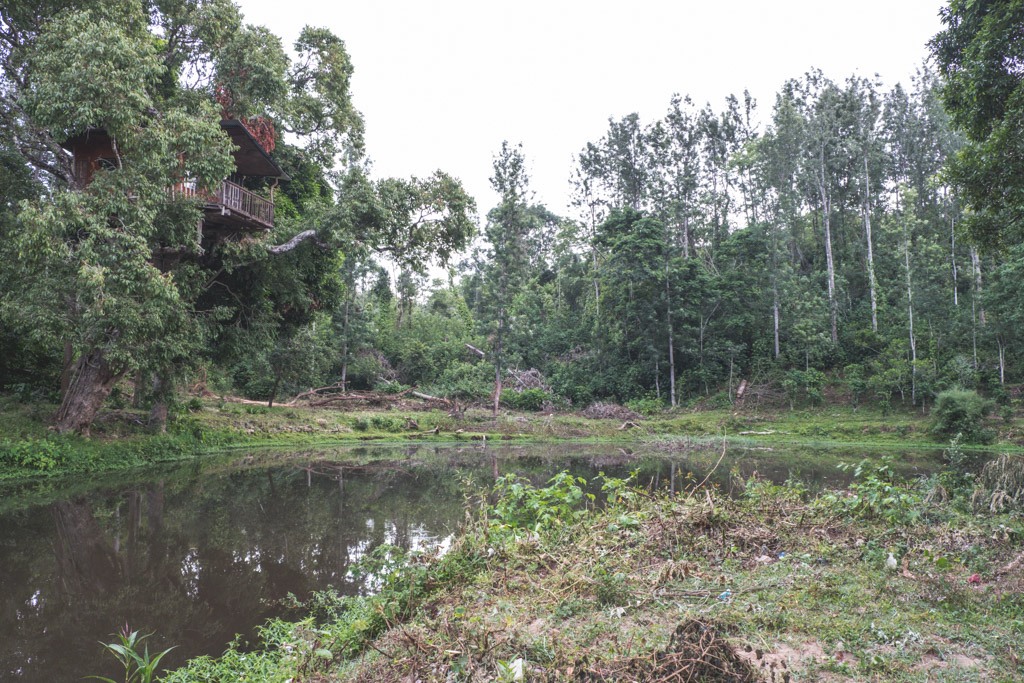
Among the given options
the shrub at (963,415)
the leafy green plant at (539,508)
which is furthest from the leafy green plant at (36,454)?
the shrub at (963,415)

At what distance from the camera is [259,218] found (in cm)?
1888

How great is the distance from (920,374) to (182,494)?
2727 cm

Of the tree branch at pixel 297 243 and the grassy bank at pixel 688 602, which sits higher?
the tree branch at pixel 297 243

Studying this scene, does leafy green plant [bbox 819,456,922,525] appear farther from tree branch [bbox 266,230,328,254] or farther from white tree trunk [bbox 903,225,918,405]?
white tree trunk [bbox 903,225,918,405]

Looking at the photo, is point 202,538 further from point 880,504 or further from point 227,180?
point 227,180

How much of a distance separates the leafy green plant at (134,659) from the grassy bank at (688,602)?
34cm

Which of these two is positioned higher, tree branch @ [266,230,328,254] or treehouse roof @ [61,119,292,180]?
treehouse roof @ [61,119,292,180]

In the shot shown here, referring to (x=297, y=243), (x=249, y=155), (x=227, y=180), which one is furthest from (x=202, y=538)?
(x=249, y=155)

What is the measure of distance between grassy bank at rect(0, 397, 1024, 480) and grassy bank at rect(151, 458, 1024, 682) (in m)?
12.8

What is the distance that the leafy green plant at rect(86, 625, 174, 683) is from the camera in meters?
3.70

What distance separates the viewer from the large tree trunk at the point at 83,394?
1585cm

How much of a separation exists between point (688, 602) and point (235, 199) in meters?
17.6

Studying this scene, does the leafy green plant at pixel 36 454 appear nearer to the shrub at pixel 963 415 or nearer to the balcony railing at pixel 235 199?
the balcony railing at pixel 235 199

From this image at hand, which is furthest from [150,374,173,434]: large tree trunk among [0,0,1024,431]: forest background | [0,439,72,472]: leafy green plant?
[0,439,72,472]: leafy green plant
